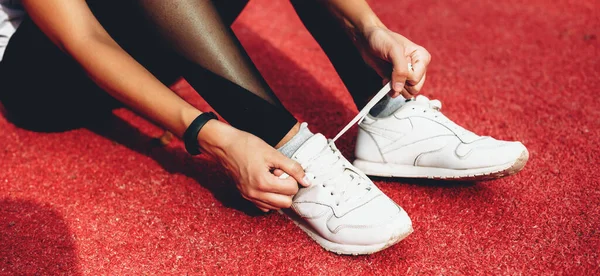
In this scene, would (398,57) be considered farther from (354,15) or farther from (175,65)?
(175,65)

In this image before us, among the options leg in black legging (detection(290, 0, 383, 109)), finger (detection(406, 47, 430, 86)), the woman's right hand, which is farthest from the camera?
leg in black legging (detection(290, 0, 383, 109))

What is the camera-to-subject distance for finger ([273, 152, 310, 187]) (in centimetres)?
74

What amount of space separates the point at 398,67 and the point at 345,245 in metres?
0.30

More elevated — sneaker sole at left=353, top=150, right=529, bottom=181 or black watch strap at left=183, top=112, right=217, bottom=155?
black watch strap at left=183, top=112, right=217, bottom=155

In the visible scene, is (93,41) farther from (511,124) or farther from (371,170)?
(511,124)

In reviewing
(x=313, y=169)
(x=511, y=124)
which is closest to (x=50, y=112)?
(x=313, y=169)

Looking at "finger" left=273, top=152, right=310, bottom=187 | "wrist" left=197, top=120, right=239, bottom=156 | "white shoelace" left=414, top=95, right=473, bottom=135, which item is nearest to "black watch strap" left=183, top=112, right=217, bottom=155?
"wrist" left=197, top=120, right=239, bottom=156

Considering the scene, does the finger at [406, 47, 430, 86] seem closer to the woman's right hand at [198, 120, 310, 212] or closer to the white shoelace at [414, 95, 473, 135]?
the white shoelace at [414, 95, 473, 135]

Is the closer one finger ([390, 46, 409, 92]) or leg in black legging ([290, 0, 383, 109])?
finger ([390, 46, 409, 92])

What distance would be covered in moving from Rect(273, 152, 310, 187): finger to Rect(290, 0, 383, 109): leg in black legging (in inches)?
10.0

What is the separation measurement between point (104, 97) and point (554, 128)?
950 millimetres

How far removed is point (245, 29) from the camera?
1.60 meters

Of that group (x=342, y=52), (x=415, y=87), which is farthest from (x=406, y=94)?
(x=342, y=52)

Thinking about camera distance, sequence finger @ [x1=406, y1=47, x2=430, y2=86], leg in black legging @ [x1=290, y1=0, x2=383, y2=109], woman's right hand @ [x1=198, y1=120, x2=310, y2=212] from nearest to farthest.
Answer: woman's right hand @ [x1=198, y1=120, x2=310, y2=212] → finger @ [x1=406, y1=47, x2=430, y2=86] → leg in black legging @ [x1=290, y1=0, x2=383, y2=109]
